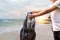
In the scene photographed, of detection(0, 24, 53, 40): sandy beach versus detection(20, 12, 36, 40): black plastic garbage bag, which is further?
detection(0, 24, 53, 40): sandy beach

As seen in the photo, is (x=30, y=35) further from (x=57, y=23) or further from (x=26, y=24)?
(x=57, y=23)

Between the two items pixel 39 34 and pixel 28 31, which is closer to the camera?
pixel 28 31

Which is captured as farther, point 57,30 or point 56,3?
point 57,30

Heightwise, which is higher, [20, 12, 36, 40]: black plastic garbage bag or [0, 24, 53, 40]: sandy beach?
[20, 12, 36, 40]: black plastic garbage bag

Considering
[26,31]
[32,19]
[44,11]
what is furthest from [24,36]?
[44,11]

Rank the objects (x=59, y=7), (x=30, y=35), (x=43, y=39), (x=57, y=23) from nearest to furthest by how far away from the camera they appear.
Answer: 1. (x=30, y=35)
2. (x=59, y=7)
3. (x=57, y=23)
4. (x=43, y=39)

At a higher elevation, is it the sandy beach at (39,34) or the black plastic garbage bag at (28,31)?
the black plastic garbage bag at (28,31)

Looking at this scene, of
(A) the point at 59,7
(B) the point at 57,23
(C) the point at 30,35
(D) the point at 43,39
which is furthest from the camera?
(D) the point at 43,39

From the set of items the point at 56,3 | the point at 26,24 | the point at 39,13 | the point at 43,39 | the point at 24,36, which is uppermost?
the point at 56,3

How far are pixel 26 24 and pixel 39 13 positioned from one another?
6.8 inches

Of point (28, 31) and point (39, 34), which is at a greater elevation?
point (28, 31)

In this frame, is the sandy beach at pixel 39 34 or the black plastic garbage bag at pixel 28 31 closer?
the black plastic garbage bag at pixel 28 31

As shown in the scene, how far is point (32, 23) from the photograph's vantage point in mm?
1617

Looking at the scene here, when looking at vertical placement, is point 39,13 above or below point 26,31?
above
